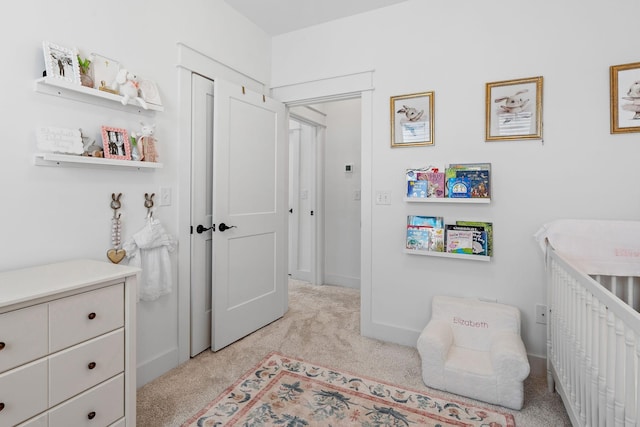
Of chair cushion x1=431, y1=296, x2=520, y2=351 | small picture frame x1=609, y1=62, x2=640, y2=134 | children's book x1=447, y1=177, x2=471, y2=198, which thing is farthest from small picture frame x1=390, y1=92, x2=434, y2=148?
chair cushion x1=431, y1=296, x2=520, y2=351

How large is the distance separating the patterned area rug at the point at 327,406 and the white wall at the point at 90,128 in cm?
59

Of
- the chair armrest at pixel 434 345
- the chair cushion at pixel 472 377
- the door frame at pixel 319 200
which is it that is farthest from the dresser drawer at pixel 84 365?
the door frame at pixel 319 200

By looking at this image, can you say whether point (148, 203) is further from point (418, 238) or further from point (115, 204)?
point (418, 238)

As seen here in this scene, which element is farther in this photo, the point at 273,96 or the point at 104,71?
the point at 273,96

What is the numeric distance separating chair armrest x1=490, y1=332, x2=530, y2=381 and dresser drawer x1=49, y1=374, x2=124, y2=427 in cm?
178

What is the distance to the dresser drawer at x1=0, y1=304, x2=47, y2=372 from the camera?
1043 mm

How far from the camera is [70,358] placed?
122 cm

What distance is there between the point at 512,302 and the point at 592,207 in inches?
28.9

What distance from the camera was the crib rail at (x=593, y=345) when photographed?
0.94 m

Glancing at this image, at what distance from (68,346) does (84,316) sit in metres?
0.11

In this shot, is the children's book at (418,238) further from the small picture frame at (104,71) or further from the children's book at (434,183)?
the small picture frame at (104,71)

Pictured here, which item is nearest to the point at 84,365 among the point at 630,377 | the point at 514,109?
the point at 630,377

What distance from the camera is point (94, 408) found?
129 cm

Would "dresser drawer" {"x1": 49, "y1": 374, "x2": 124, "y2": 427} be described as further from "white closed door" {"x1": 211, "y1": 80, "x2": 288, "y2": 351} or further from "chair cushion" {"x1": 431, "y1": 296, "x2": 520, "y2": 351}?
"chair cushion" {"x1": 431, "y1": 296, "x2": 520, "y2": 351}
